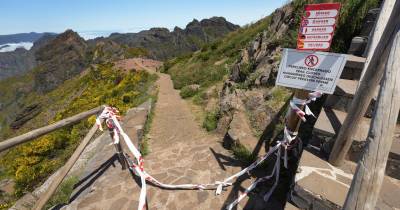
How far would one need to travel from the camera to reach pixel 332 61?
3180 millimetres

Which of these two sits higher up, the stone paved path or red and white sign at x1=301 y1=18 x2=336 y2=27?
red and white sign at x1=301 y1=18 x2=336 y2=27

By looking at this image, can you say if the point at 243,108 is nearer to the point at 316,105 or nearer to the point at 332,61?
the point at 316,105

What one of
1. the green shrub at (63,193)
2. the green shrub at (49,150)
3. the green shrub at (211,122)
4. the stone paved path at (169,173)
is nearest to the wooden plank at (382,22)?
the stone paved path at (169,173)

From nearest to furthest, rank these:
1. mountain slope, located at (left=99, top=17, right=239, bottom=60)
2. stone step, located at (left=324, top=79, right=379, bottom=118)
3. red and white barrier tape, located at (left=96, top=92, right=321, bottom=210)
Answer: stone step, located at (left=324, top=79, right=379, bottom=118)
red and white barrier tape, located at (left=96, top=92, right=321, bottom=210)
mountain slope, located at (left=99, top=17, right=239, bottom=60)

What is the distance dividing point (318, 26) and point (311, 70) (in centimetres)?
58

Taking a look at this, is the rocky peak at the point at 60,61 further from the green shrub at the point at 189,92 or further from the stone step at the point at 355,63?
the stone step at the point at 355,63

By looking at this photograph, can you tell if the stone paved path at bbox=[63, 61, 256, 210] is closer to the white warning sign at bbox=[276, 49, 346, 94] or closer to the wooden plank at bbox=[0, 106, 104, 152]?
the wooden plank at bbox=[0, 106, 104, 152]

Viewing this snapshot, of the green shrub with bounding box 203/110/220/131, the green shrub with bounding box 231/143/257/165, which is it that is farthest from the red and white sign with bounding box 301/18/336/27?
the green shrub with bounding box 203/110/220/131

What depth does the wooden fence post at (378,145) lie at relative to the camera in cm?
183

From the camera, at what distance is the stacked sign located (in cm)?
298

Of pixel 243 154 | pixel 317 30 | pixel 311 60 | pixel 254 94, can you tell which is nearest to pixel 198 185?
pixel 243 154

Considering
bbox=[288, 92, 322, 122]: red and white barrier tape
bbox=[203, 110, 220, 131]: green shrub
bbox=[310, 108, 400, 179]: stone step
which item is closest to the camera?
bbox=[310, 108, 400, 179]: stone step

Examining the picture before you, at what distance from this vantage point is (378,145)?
1.86 metres

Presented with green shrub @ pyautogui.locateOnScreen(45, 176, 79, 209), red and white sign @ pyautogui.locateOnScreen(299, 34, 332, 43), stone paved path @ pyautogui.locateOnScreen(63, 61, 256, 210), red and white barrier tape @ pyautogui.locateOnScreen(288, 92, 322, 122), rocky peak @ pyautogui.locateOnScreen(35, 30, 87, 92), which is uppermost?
red and white sign @ pyautogui.locateOnScreen(299, 34, 332, 43)
